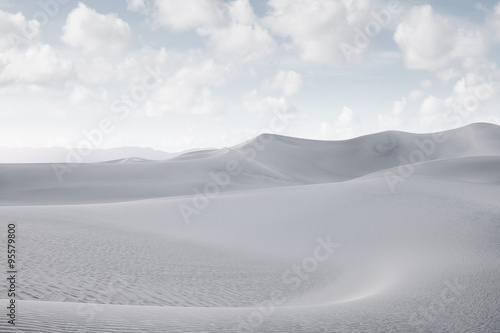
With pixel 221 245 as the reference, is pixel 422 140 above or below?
above

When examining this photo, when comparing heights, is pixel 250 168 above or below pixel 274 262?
above

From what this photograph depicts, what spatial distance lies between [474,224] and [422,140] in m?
88.9

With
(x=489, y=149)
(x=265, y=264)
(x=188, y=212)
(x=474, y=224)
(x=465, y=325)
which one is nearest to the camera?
(x=465, y=325)

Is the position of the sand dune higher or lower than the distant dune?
lower

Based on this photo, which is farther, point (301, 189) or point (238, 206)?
point (301, 189)

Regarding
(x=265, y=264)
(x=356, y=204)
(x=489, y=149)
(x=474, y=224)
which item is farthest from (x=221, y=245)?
(x=489, y=149)

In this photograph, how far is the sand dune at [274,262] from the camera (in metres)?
6.09

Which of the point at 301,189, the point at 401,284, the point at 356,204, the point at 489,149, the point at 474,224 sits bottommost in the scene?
the point at 401,284

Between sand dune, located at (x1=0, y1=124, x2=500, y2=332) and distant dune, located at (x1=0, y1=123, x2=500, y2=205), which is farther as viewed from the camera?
distant dune, located at (x1=0, y1=123, x2=500, y2=205)

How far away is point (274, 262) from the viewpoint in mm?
12969

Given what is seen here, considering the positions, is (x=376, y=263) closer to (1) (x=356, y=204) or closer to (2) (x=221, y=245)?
(2) (x=221, y=245)

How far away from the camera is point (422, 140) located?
97.5m

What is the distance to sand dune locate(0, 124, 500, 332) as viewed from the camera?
→ 609cm

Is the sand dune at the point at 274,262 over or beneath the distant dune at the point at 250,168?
beneath
